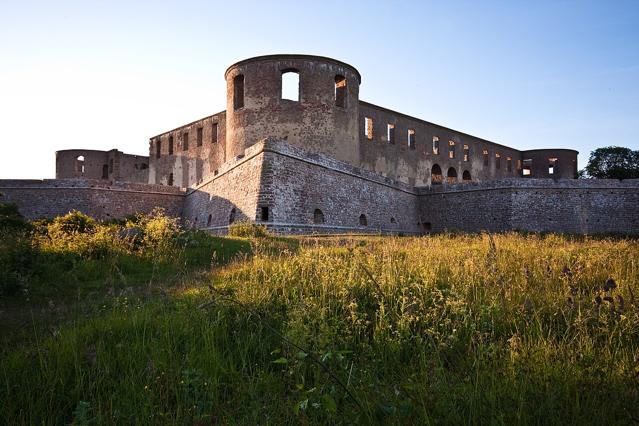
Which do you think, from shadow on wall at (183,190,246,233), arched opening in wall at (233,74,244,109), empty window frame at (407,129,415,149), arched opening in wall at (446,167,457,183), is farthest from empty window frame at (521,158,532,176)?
shadow on wall at (183,190,246,233)

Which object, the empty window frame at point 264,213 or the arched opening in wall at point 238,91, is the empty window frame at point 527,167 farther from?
the empty window frame at point 264,213

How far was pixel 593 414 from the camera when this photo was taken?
2420mm

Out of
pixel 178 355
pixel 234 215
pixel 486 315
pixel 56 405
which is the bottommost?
pixel 56 405

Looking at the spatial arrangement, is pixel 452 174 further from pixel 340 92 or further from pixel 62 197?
pixel 62 197

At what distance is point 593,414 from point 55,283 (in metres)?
7.45

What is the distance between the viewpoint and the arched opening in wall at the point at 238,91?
23.9m

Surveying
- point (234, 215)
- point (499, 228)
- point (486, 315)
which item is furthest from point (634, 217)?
point (486, 315)

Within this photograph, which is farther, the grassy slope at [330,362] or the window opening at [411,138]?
the window opening at [411,138]

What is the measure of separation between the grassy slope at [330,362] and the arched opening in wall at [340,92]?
20.2 m

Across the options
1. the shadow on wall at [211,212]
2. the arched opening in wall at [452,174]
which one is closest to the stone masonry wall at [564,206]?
the arched opening in wall at [452,174]

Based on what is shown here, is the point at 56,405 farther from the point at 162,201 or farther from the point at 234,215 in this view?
the point at 162,201

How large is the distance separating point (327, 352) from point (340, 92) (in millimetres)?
22918

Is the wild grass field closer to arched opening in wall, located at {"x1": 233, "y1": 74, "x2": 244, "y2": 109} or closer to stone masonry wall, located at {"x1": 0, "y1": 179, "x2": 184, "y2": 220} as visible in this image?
stone masonry wall, located at {"x1": 0, "y1": 179, "x2": 184, "y2": 220}

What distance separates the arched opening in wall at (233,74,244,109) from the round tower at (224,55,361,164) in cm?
44
